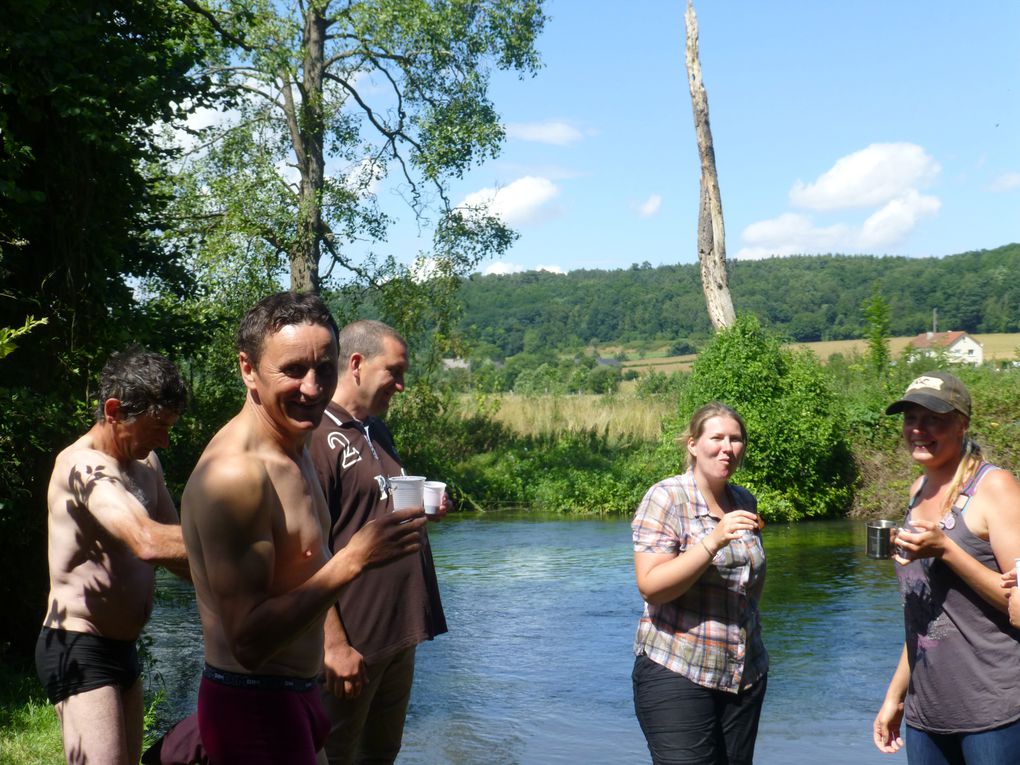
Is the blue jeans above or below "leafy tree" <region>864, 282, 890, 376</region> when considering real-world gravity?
below

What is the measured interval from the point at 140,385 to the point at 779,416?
16.5 m

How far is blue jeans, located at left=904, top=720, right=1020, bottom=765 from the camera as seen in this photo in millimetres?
3867

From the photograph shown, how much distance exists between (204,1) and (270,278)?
5.35 m

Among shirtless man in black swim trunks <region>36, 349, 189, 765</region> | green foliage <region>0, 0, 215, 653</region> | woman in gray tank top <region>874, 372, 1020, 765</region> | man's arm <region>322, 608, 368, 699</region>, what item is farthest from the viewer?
green foliage <region>0, 0, 215, 653</region>

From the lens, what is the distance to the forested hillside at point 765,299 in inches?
Result: 2945

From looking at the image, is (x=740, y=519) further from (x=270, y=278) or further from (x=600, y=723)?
(x=270, y=278)

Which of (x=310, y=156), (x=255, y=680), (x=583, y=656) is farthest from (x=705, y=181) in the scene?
(x=255, y=680)

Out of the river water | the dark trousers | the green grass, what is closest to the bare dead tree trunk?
the river water

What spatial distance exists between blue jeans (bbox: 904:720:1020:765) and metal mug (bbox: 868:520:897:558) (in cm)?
62

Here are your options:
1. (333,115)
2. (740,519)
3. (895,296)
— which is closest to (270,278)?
(333,115)

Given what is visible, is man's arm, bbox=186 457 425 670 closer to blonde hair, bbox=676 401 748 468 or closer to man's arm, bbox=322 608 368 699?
man's arm, bbox=322 608 368 699

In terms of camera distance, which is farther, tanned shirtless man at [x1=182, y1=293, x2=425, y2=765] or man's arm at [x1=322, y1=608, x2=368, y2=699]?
man's arm at [x1=322, y1=608, x2=368, y2=699]

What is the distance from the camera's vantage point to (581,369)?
37750 mm

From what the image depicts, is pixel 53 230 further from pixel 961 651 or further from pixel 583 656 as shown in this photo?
pixel 961 651
